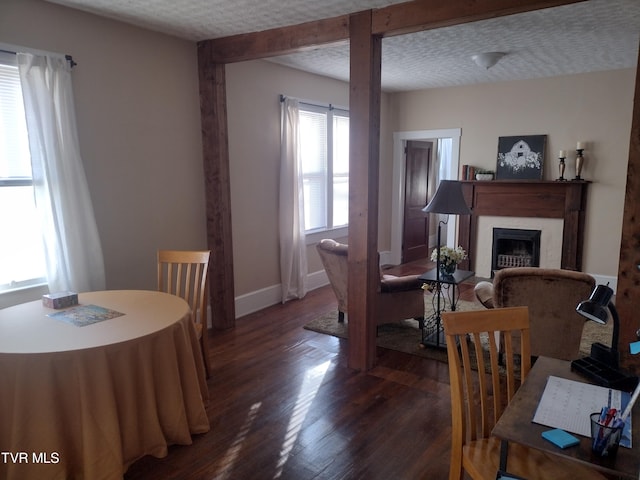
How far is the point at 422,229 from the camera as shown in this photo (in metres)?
7.73

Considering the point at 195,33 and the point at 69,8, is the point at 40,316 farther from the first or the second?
the point at 195,33

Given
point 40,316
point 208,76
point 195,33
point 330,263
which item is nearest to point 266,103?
point 208,76

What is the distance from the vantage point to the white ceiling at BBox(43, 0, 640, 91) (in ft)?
10.0

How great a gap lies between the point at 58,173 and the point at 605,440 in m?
3.24

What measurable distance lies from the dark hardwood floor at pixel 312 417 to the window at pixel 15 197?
4.84 feet

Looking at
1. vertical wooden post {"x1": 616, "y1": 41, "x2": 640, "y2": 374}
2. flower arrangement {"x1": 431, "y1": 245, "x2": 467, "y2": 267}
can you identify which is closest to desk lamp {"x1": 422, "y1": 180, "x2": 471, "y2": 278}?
flower arrangement {"x1": 431, "y1": 245, "x2": 467, "y2": 267}

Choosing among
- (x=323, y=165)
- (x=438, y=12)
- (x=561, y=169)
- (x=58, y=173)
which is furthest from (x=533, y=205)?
(x=58, y=173)

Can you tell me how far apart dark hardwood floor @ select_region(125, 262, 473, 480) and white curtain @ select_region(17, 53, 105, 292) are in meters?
1.28

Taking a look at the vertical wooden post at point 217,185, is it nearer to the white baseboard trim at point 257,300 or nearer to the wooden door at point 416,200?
the white baseboard trim at point 257,300

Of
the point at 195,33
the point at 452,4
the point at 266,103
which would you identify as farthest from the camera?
the point at 266,103

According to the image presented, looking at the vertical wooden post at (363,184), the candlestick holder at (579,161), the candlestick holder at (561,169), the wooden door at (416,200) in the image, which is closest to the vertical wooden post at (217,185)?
the vertical wooden post at (363,184)

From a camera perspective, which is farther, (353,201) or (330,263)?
(330,263)

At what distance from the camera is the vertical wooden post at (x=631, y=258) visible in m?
2.44

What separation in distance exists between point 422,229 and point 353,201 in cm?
475
